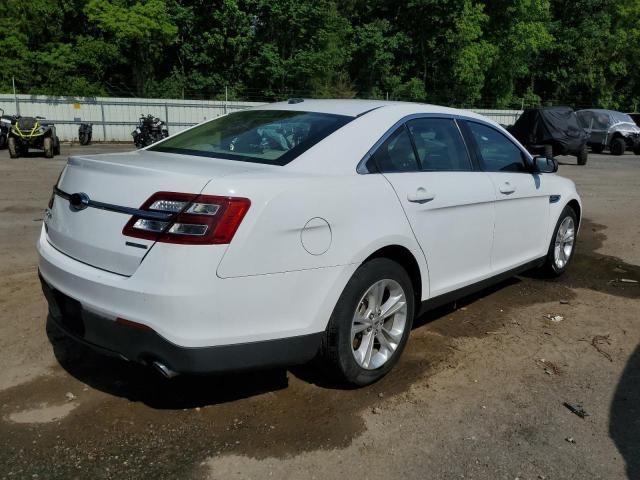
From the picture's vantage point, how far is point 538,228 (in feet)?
16.4

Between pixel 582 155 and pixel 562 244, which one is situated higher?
pixel 562 244

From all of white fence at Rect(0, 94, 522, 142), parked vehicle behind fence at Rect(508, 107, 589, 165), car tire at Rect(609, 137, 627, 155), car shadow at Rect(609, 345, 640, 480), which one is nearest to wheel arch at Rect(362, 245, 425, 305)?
car shadow at Rect(609, 345, 640, 480)

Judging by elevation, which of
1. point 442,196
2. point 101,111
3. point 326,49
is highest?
point 326,49

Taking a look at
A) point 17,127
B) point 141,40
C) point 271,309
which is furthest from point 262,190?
point 141,40

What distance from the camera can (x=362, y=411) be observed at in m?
3.20

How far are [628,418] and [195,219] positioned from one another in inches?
99.2

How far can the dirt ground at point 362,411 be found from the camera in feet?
8.96

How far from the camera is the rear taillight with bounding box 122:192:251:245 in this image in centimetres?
260

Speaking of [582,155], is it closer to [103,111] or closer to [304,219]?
[304,219]

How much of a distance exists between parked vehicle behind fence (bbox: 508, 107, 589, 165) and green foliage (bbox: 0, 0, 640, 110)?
1610cm

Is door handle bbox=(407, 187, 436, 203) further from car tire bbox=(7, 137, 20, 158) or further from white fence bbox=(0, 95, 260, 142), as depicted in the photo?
white fence bbox=(0, 95, 260, 142)

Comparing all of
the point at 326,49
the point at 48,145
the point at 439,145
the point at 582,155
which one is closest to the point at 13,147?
the point at 48,145

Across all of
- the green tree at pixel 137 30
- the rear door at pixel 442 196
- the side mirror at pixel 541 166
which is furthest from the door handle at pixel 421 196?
the green tree at pixel 137 30

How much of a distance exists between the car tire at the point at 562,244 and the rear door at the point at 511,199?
0.36 m
